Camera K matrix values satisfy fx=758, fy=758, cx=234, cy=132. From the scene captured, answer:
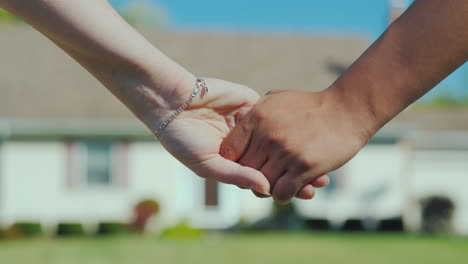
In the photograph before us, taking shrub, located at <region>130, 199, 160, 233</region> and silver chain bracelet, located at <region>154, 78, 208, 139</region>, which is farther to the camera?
shrub, located at <region>130, 199, 160, 233</region>

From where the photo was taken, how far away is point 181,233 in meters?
19.5

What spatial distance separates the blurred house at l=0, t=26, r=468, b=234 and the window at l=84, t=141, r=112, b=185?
0.09 ft

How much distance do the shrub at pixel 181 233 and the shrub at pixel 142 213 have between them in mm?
783

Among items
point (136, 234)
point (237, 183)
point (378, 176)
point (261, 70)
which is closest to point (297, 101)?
point (237, 183)

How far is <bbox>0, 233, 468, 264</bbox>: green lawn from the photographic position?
1355 cm

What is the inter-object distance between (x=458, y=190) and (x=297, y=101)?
22.4m

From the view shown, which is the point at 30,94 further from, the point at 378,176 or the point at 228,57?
the point at 378,176

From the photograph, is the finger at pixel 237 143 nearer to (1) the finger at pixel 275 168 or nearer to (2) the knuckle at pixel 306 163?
(1) the finger at pixel 275 168

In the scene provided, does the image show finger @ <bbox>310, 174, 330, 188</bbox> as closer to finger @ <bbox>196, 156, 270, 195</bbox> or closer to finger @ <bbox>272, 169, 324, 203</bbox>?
finger @ <bbox>272, 169, 324, 203</bbox>

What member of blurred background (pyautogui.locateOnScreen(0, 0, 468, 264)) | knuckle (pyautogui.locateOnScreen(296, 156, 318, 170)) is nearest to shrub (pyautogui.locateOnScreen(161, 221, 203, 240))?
blurred background (pyautogui.locateOnScreen(0, 0, 468, 264))

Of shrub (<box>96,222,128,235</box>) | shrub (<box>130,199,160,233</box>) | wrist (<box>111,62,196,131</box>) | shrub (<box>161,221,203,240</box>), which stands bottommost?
wrist (<box>111,62,196,131</box>)

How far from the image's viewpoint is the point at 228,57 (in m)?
24.4

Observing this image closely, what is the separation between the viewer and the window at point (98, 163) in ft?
69.3

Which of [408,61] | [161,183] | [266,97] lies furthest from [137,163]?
[408,61]
